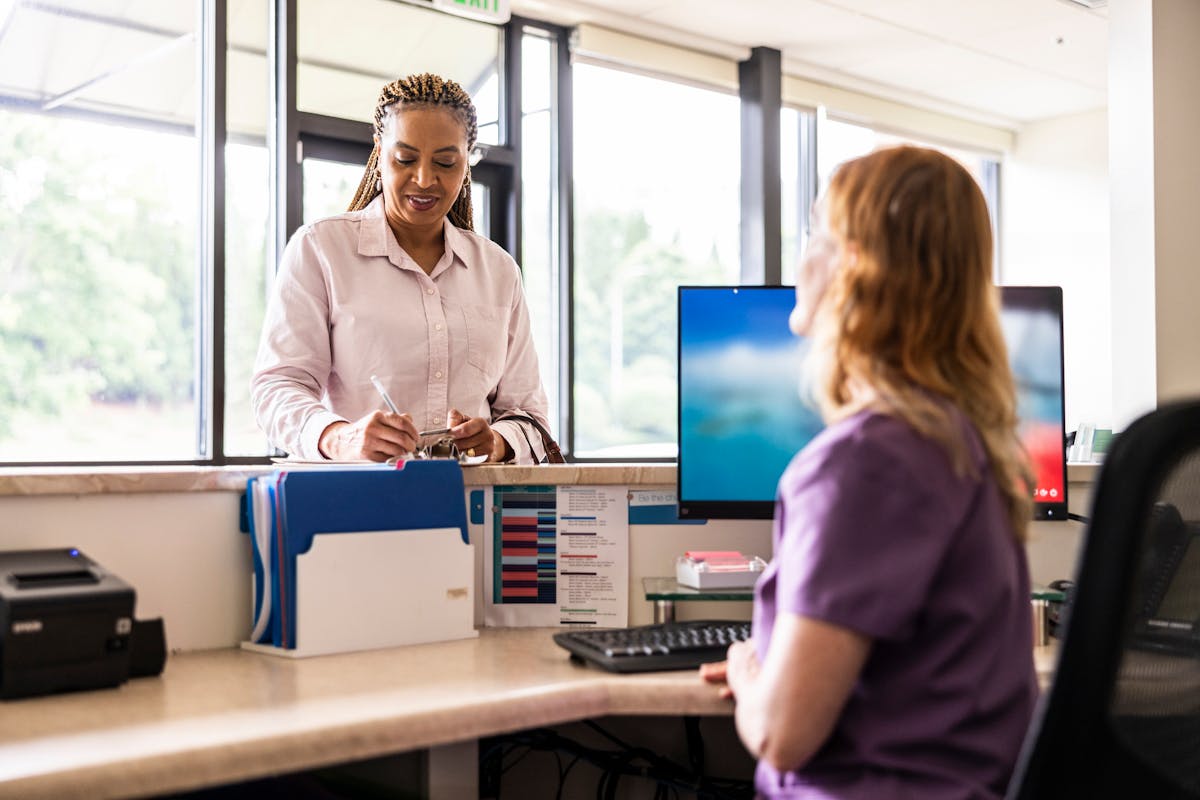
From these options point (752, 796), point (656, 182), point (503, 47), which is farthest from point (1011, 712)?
point (656, 182)

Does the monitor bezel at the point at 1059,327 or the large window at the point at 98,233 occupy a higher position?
the large window at the point at 98,233

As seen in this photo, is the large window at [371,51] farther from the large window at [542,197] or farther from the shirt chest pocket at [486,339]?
the shirt chest pocket at [486,339]

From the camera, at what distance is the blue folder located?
1.53 m

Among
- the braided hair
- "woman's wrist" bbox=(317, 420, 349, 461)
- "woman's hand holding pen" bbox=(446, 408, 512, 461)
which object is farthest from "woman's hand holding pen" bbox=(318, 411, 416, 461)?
the braided hair

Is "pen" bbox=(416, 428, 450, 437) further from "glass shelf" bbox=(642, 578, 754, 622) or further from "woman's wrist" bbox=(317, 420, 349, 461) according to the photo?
"glass shelf" bbox=(642, 578, 754, 622)

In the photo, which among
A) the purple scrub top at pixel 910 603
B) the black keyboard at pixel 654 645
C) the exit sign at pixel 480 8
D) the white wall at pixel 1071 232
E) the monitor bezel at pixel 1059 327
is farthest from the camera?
the white wall at pixel 1071 232

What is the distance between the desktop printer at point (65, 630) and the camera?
4.13ft

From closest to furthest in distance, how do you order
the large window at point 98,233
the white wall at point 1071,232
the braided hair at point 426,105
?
the braided hair at point 426,105
the large window at point 98,233
the white wall at point 1071,232

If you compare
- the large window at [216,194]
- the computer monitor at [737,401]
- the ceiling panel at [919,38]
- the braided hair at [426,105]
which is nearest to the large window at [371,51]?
the large window at [216,194]

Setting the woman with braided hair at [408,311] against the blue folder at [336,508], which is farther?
the woman with braided hair at [408,311]

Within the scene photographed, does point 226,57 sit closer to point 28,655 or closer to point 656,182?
point 656,182

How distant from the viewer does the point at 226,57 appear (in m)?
4.05

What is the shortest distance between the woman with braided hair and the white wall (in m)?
4.93

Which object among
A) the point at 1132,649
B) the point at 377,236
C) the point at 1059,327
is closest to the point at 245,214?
the point at 377,236
